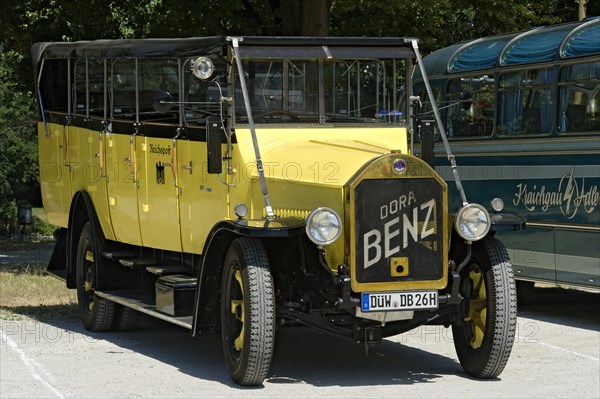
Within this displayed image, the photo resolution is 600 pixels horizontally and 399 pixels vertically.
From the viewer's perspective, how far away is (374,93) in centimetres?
1135

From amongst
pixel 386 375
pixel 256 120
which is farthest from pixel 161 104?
pixel 386 375

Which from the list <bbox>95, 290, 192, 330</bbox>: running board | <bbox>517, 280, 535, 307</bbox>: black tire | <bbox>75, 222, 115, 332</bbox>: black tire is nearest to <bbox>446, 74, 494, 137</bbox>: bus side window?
<bbox>517, 280, 535, 307</bbox>: black tire

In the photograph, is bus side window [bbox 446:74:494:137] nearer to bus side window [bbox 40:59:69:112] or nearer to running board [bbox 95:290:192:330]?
bus side window [bbox 40:59:69:112]

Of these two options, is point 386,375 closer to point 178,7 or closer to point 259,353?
point 259,353

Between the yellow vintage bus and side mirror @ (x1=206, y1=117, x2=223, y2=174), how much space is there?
0.05 feet

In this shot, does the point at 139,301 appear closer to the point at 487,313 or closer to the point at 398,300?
the point at 398,300

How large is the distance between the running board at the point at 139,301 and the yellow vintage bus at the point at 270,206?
0.03 metres

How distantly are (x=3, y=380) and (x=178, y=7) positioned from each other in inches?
566

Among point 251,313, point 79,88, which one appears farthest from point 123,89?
point 251,313

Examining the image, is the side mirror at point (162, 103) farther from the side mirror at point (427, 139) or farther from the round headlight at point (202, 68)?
the side mirror at point (427, 139)

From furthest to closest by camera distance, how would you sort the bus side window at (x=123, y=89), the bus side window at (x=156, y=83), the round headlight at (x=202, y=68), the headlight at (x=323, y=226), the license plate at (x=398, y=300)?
1. the bus side window at (x=123, y=89)
2. the bus side window at (x=156, y=83)
3. the round headlight at (x=202, y=68)
4. the license plate at (x=398, y=300)
5. the headlight at (x=323, y=226)

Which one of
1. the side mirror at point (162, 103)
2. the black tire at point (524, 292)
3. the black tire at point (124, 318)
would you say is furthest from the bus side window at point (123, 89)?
the black tire at point (524, 292)

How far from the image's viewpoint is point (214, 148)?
10.4m

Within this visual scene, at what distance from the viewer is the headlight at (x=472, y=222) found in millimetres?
9828
